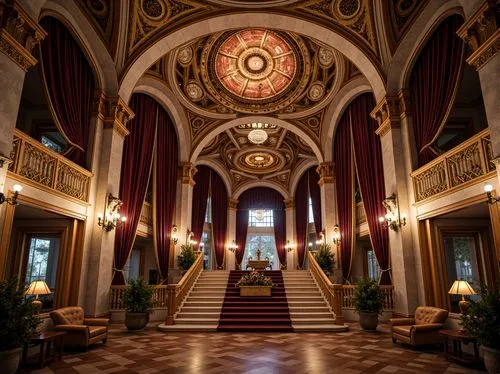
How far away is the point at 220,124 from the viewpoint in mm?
14836

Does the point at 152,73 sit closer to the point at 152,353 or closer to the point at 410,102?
the point at 410,102

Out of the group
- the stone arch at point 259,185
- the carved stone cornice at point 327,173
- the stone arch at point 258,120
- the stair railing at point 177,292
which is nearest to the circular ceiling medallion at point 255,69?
the stone arch at point 258,120

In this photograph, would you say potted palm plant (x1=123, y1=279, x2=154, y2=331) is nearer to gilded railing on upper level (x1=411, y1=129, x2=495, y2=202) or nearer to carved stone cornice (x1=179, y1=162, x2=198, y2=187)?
carved stone cornice (x1=179, y1=162, x2=198, y2=187)


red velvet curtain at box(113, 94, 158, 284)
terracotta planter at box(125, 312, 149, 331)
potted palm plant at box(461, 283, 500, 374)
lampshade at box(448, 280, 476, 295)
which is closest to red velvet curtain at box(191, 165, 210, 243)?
red velvet curtain at box(113, 94, 158, 284)

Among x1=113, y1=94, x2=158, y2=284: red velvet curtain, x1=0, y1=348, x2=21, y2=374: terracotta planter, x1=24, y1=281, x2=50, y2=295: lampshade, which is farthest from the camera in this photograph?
x1=113, y1=94, x2=158, y2=284: red velvet curtain

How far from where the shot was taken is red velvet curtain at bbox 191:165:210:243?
1775 centimetres

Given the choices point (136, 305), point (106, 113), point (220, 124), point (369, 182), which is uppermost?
point (220, 124)

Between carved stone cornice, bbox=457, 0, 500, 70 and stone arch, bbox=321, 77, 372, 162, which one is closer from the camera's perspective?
carved stone cornice, bbox=457, 0, 500, 70

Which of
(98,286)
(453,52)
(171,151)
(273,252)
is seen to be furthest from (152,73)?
(273,252)

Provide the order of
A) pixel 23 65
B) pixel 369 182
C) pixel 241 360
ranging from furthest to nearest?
pixel 369 182 < pixel 23 65 < pixel 241 360

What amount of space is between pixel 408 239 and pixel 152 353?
6.31m

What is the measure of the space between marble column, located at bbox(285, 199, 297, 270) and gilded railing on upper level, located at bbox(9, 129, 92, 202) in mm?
14327

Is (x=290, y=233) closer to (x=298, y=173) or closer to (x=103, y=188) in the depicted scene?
(x=298, y=173)

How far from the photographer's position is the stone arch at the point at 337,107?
452 inches
